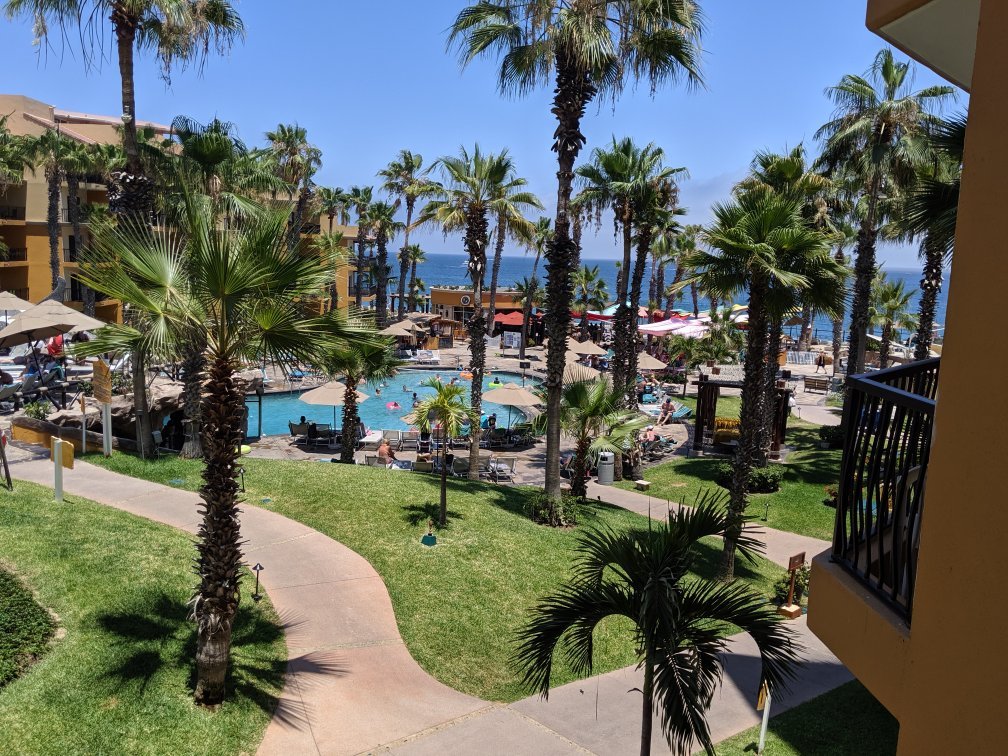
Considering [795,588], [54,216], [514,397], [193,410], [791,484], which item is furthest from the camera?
[54,216]

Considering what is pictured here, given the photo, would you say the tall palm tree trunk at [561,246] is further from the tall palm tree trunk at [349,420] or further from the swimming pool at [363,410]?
the swimming pool at [363,410]

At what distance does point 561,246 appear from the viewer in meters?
15.2

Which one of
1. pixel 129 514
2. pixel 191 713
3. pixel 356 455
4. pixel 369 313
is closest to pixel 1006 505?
pixel 369 313

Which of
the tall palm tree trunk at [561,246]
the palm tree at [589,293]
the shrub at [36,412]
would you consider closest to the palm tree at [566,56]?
the tall palm tree trunk at [561,246]

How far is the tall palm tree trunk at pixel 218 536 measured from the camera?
7.29m

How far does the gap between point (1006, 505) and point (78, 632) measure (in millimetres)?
8933

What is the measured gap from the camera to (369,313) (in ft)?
26.6

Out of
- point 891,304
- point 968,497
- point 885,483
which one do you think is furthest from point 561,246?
point 891,304

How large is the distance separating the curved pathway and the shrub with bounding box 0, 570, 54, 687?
2356mm

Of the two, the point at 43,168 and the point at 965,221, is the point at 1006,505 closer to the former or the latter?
the point at 965,221

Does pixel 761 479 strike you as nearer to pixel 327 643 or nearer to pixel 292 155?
pixel 327 643

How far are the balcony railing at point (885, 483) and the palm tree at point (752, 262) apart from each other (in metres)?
8.90

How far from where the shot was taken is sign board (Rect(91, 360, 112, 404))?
14398 millimetres

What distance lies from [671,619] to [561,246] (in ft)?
34.5
